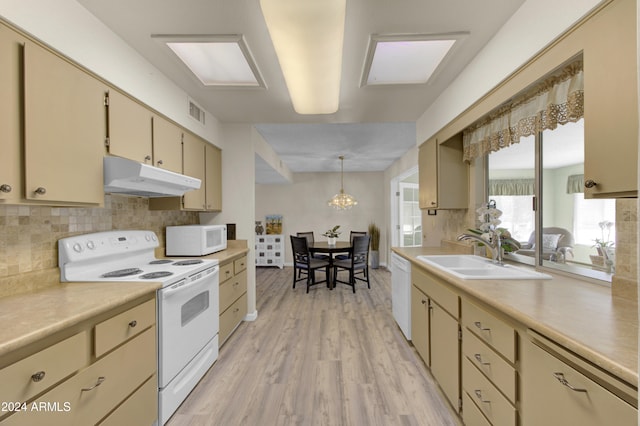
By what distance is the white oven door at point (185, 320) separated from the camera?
1.58m

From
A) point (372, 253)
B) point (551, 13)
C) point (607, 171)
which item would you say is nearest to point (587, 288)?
point (607, 171)

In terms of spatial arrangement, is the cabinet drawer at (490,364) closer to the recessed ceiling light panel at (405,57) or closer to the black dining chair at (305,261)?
the recessed ceiling light panel at (405,57)

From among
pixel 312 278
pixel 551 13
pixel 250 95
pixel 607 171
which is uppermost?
pixel 250 95

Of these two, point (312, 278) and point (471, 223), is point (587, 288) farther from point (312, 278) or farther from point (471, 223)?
point (312, 278)

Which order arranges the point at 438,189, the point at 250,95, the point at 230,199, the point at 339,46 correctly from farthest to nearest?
the point at 230,199, the point at 438,189, the point at 250,95, the point at 339,46

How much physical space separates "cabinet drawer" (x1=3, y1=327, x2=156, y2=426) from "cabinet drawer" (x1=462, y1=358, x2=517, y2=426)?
5.62ft

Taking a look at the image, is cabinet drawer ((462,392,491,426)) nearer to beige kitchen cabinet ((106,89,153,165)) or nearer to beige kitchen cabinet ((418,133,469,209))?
beige kitchen cabinet ((418,133,469,209))

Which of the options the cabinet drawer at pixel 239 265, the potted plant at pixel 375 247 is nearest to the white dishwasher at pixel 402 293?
the cabinet drawer at pixel 239 265

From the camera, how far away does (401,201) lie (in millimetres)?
5828

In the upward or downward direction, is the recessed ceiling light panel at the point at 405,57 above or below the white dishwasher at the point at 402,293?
above

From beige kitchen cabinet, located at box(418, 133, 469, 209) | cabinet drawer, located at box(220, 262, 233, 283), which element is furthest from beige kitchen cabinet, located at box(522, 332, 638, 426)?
cabinet drawer, located at box(220, 262, 233, 283)

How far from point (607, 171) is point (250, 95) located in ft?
7.89

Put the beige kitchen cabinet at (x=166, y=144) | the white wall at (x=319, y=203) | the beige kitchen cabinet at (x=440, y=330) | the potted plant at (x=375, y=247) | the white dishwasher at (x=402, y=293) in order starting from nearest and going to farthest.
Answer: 1. the beige kitchen cabinet at (x=440, y=330)
2. the beige kitchen cabinet at (x=166, y=144)
3. the white dishwasher at (x=402, y=293)
4. the potted plant at (x=375, y=247)
5. the white wall at (x=319, y=203)

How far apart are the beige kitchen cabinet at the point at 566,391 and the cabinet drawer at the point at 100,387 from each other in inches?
67.9
